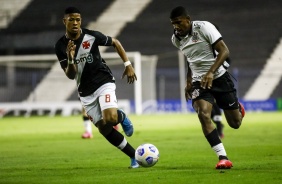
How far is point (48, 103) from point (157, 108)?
17.3ft

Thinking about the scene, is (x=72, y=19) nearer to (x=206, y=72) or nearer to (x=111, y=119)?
(x=111, y=119)

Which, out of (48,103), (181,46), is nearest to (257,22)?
(48,103)

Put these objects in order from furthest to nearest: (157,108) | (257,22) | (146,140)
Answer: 1. (257,22)
2. (157,108)
3. (146,140)

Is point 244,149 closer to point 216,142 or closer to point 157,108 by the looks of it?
point 216,142

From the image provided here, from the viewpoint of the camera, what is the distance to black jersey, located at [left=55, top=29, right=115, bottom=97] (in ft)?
31.1

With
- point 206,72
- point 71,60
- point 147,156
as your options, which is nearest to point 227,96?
point 206,72

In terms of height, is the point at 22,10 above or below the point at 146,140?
below

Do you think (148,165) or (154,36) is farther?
(154,36)

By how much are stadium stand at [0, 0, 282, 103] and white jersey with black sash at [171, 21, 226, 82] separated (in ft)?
82.5

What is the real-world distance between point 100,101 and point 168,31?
1162 inches

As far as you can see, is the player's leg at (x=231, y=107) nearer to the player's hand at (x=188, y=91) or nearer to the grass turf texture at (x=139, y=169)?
the player's hand at (x=188, y=91)

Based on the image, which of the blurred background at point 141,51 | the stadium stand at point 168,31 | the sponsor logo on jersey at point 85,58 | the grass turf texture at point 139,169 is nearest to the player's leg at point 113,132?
the grass turf texture at point 139,169

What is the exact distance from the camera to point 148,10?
3938 cm

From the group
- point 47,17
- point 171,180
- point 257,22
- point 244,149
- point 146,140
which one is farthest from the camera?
point 47,17
